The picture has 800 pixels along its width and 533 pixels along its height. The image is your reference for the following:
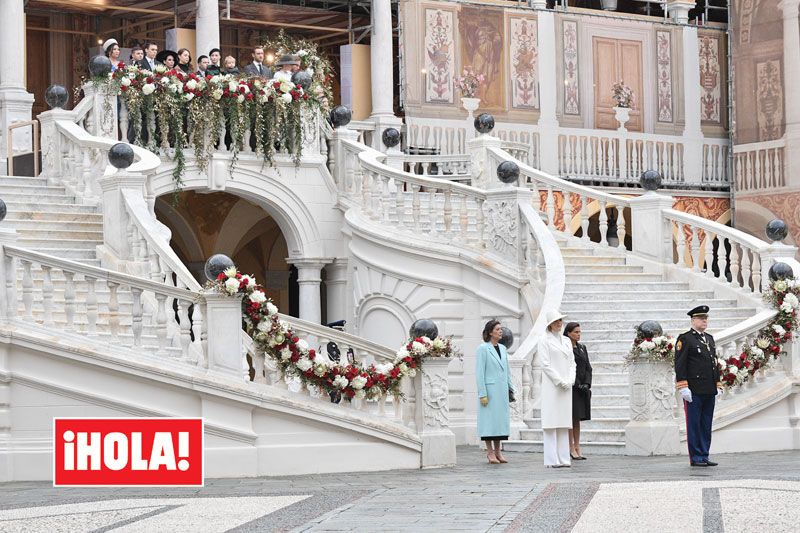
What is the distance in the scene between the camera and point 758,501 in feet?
30.2

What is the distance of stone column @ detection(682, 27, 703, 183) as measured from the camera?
27.0 m

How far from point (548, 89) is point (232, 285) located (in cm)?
1393

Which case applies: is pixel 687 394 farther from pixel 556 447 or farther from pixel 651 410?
pixel 651 410

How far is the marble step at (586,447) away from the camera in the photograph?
578 inches

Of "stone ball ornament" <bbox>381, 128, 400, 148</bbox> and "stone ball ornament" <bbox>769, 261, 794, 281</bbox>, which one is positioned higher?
"stone ball ornament" <bbox>381, 128, 400, 148</bbox>

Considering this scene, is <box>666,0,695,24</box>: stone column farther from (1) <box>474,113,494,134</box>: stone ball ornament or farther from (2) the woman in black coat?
(2) the woman in black coat

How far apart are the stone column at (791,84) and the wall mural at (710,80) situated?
56.4 inches

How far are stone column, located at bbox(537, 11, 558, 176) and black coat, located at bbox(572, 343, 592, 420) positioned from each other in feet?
38.8

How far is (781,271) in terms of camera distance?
15992 mm

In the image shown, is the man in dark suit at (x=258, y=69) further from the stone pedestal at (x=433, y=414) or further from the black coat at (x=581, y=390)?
the black coat at (x=581, y=390)

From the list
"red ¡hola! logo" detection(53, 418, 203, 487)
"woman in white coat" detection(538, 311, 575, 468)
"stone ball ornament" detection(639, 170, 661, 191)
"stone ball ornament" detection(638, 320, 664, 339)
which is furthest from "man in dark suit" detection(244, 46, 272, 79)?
"red ¡hola! logo" detection(53, 418, 203, 487)

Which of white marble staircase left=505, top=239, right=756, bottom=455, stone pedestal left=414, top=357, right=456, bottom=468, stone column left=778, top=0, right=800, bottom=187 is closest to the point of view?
stone pedestal left=414, top=357, right=456, bottom=468

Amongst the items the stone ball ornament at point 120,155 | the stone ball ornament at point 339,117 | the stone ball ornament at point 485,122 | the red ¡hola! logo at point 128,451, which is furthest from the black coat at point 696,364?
the stone ball ornament at point 339,117

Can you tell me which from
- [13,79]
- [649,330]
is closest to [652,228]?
[649,330]
